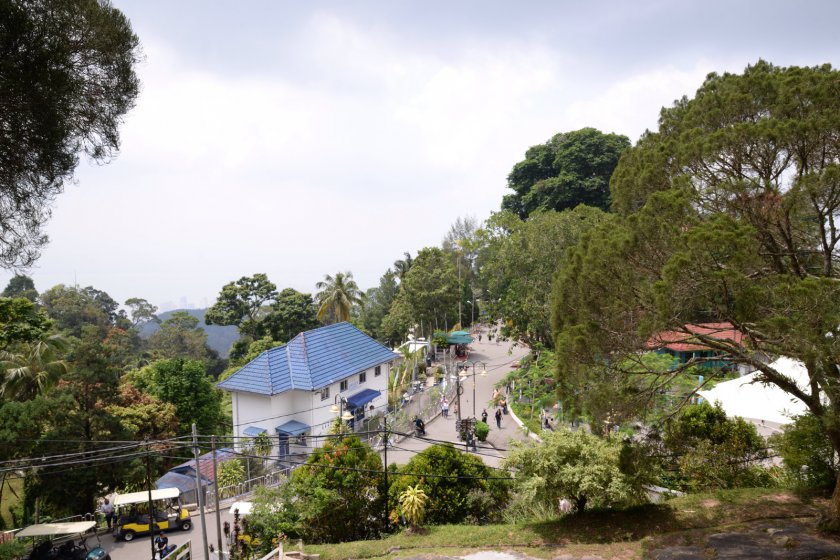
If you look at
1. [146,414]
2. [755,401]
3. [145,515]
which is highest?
[755,401]

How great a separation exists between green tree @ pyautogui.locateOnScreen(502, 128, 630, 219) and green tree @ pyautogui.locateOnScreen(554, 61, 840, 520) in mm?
40463

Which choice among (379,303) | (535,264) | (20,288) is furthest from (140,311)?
(535,264)

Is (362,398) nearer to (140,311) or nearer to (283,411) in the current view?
(283,411)

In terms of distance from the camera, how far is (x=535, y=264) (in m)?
32.3

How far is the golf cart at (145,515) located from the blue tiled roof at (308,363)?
711cm

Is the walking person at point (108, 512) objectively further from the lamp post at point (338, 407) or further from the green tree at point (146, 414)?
the lamp post at point (338, 407)

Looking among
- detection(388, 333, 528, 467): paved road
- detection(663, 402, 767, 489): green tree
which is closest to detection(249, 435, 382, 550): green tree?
detection(388, 333, 528, 467): paved road

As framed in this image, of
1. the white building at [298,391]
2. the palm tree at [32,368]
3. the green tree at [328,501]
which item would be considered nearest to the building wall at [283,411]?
the white building at [298,391]

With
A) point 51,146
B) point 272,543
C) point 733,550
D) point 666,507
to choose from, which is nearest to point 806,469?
point 666,507

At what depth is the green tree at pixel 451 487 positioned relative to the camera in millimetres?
14070

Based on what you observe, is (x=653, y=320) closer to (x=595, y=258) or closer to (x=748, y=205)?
(x=595, y=258)

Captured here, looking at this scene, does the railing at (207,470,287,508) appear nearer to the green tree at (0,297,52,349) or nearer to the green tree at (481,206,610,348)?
the green tree at (0,297,52,349)

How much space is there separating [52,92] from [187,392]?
2220 cm

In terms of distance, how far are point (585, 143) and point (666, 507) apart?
1956 inches
